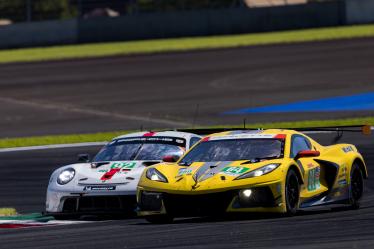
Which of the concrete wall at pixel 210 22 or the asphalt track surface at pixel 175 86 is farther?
the concrete wall at pixel 210 22

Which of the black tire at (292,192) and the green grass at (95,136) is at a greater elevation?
the black tire at (292,192)

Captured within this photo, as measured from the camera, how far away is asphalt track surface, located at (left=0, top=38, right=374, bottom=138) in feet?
85.7

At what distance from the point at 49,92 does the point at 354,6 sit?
1309 centimetres

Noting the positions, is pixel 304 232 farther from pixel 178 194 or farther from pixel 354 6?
pixel 354 6

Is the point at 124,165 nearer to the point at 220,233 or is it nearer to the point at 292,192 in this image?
the point at 292,192

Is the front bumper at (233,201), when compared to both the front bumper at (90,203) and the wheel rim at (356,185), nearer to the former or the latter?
the front bumper at (90,203)

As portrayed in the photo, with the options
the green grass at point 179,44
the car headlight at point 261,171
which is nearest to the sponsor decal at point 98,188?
the car headlight at point 261,171

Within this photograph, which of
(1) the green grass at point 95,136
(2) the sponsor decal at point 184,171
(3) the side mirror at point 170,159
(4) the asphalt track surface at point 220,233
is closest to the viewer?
(4) the asphalt track surface at point 220,233

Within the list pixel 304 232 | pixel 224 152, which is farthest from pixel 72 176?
pixel 304 232

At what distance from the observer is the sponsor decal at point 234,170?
1211 centimetres

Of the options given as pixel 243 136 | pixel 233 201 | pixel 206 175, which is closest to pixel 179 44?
pixel 243 136

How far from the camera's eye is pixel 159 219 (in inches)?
489

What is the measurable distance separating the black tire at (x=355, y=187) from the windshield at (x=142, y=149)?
7.68ft

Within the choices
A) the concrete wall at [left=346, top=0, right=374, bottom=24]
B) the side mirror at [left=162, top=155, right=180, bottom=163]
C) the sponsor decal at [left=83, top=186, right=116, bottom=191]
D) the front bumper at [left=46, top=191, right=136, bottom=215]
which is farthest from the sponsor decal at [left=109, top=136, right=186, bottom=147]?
the concrete wall at [left=346, top=0, right=374, bottom=24]
